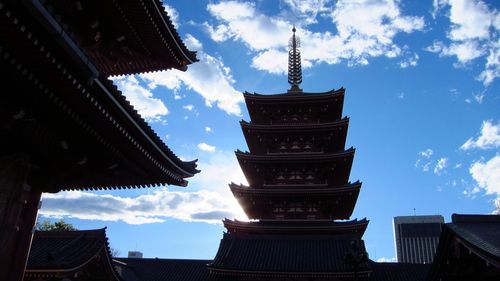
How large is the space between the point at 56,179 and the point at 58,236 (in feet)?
39.1

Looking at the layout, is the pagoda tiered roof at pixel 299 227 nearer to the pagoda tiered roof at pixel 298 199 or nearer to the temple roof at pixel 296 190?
the pagoda tiered roof at pixel 298 199

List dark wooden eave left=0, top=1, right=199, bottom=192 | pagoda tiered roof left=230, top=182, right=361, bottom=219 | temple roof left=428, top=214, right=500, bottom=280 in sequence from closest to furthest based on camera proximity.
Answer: dark wooden eave left=0, top=1, right=199, bottom=192 < temple roof left=428, top=214, right=500, bottom=280 < pagoda tiered roof left=230, top=182, right=361, bottom=219

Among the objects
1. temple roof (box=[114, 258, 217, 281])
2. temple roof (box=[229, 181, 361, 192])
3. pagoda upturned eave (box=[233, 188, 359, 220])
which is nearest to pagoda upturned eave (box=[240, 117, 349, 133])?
temple roof (box=[229, 181, 361, 192])

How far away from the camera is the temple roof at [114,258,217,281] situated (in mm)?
24969

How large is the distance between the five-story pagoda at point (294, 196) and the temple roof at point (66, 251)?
18.9ft

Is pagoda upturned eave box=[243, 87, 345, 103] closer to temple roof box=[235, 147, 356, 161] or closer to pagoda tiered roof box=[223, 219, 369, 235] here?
temple roof box=[235, 147, 356, 161]

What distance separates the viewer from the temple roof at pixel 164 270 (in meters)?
25.0

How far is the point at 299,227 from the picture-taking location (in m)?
24.0

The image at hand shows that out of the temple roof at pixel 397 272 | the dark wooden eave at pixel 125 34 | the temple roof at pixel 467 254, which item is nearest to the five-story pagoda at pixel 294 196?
the temple roof at pixel 397 272

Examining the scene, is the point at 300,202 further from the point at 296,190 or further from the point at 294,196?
the point at 296,190

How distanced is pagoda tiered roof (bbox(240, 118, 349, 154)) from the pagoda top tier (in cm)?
160

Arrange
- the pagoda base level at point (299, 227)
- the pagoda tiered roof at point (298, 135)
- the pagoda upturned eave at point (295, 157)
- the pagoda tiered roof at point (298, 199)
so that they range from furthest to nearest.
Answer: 1. the pagoda tiered roof at point (298, 135)
2. the pagoda upturned eave at point (295, 157)
3. the pagoda tiered roof at point (298, 199)
4. the pagoda base level at point (299, 227)

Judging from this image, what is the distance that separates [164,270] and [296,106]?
1449cm

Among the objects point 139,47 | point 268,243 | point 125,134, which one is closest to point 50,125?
point 125,134
